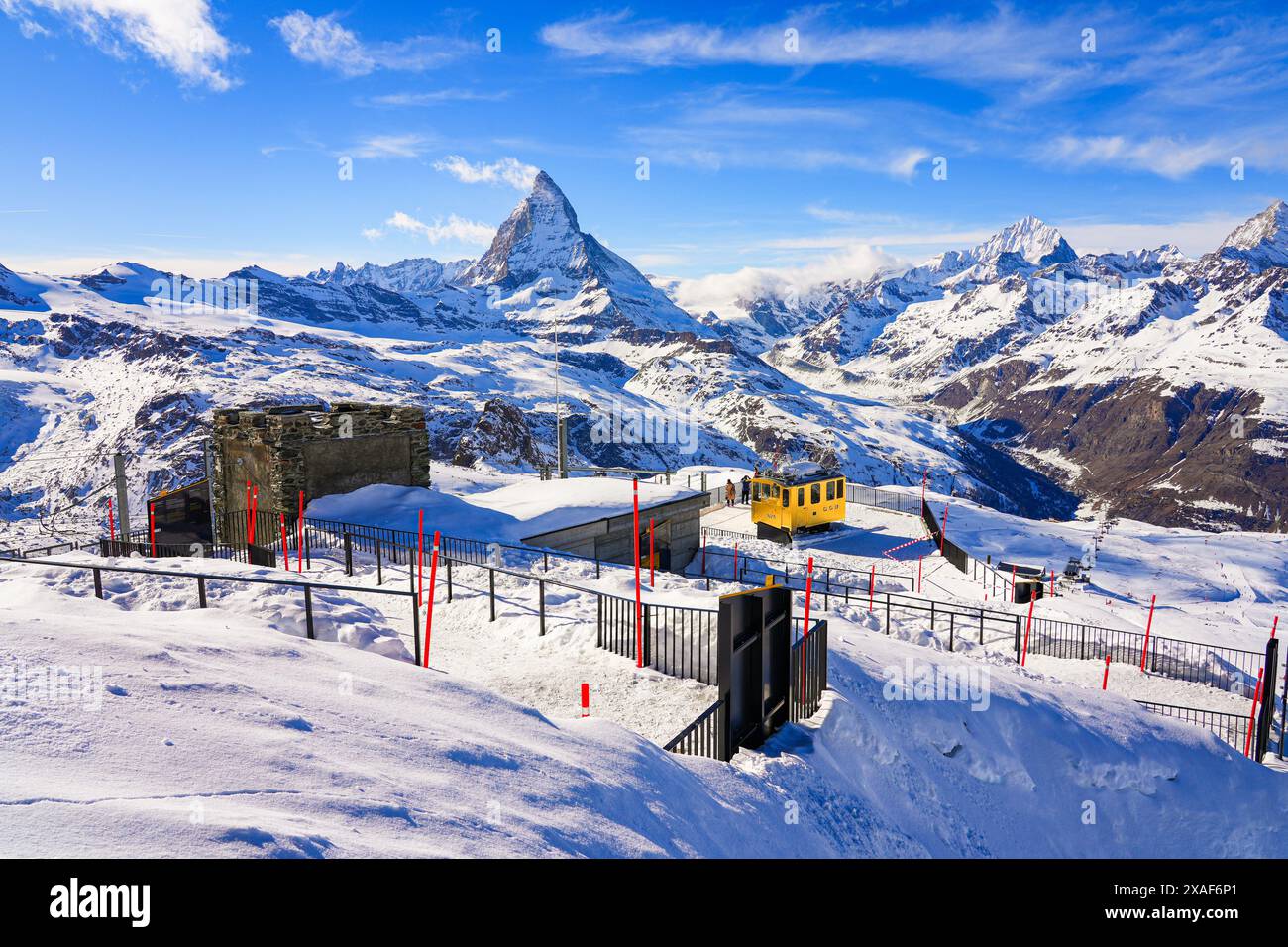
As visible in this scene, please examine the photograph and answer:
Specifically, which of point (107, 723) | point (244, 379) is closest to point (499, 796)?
point (107, 723)

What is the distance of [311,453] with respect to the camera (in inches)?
943

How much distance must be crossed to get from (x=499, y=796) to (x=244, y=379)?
142 meters

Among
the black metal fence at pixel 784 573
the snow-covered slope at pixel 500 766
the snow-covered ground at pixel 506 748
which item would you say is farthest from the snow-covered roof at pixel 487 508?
the snow-covered slope at pixel 500 766

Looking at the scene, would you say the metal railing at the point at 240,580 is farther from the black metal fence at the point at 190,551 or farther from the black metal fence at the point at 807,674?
the black metal fence at the point at 190,551

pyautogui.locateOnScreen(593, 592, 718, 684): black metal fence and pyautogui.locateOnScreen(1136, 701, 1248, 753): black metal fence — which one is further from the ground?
pyautogui.locateOnScreen(593, 592, 718, 684): black metal fence

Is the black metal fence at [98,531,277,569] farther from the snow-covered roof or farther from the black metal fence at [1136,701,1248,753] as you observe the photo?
the black metal fence at [1136,701,1248,753]

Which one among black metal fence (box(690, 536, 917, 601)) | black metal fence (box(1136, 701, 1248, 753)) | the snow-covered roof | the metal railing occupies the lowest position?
black metal fence (box(1136, 701, 1248, 753))

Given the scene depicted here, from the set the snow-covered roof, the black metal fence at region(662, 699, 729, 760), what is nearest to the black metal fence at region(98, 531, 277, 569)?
the snow-covered roof

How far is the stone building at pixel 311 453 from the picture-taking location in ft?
76.7

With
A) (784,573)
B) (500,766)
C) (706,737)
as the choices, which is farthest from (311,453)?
(500,766)

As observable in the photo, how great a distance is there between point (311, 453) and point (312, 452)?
0.04 m

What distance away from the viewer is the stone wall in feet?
76.7
